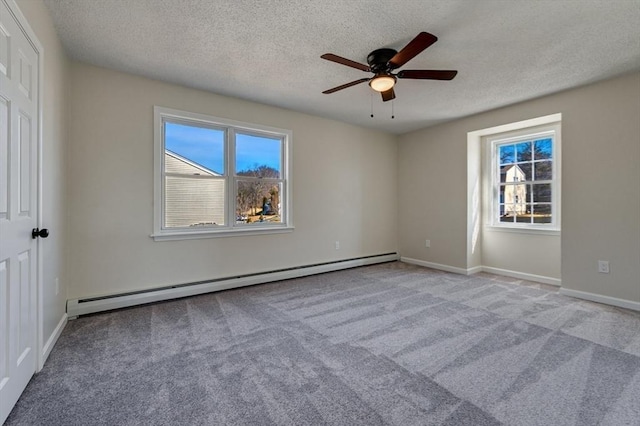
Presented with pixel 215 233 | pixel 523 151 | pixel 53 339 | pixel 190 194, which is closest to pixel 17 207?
pixel 53 339

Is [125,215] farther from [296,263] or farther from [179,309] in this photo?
[296,263]

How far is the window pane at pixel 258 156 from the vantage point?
3.90 m

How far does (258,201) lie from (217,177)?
2.18ft

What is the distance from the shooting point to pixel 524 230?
427 cm

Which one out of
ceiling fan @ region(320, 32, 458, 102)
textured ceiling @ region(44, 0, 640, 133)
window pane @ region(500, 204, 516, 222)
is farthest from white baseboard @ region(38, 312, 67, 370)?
window pane @ region(500, 204, 516, 222)

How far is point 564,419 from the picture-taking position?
1452 mm

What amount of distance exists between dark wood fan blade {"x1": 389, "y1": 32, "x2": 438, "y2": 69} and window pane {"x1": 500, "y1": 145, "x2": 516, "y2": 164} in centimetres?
310

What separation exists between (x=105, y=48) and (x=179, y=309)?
2.59 meters

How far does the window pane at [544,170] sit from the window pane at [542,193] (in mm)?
112

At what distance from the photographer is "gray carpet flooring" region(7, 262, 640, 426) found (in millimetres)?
1500

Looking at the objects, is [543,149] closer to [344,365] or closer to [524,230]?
[524,230]

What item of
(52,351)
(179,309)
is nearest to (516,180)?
(179,309)

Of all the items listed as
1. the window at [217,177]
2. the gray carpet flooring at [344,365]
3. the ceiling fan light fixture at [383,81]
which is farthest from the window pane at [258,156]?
the ceiling fan light fixture at [383,81]

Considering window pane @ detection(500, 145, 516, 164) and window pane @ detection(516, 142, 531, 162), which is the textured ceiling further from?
window pane @ detection(500, 145, 516, 164)
